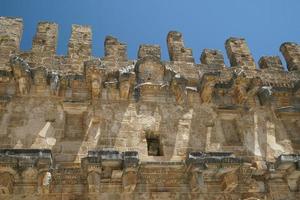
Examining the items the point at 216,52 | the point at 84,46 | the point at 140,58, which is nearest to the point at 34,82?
the point at 84,46

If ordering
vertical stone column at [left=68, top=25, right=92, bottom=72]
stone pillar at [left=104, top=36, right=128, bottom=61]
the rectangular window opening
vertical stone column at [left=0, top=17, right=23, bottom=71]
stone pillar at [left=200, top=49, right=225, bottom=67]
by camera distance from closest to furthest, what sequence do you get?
the rectangular window opening, vertical stone column at [left=0, top=17, right=23, bottom=71], vertical stone column at [left=68, top=25, right=92, bottom=72], stone pillar at [left=104, top=36, right=128, bottom=61], stone pillar at [left=200, top=49, right=225, bottom=67]

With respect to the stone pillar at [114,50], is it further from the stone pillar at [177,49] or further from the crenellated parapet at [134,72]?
the stone pillar at [177,49]

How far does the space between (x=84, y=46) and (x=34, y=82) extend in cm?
191

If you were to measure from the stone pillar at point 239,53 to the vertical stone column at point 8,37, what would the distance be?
240 inches

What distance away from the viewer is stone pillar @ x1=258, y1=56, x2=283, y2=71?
1100 cm

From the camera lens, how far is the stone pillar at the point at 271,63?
11.0 meters

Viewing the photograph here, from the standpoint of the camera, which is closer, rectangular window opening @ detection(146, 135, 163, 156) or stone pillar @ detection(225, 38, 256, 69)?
rectangular window opening @ detection(146, 135, 163, 156)

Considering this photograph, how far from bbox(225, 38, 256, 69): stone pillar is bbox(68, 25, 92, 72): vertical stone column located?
13.7 ft

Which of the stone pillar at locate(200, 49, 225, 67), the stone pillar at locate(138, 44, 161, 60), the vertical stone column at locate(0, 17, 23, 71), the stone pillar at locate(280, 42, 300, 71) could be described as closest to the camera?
the vertical stone column at locate(0, 17, 23, 71)

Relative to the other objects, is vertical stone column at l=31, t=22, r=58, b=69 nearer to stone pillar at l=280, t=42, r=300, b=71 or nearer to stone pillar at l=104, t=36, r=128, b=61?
stone pillar at l=104, t=36, r=128, b=61

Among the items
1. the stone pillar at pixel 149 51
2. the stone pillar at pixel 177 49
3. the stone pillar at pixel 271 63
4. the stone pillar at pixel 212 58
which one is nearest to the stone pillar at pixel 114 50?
the stone pillar at pixel 149 51

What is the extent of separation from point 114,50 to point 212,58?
2856 mm

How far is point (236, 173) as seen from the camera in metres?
7.63

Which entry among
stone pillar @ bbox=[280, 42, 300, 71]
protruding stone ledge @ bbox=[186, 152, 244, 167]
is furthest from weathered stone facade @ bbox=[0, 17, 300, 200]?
stone pillar @ bbox=[280, 42, 300, 71]
